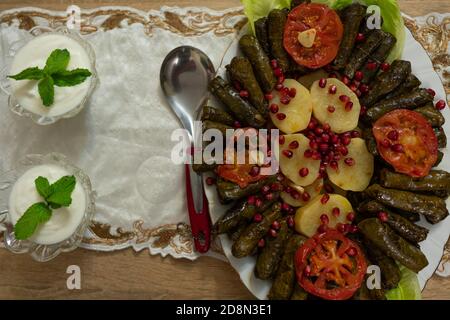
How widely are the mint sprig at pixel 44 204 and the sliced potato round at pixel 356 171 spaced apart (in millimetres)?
1827

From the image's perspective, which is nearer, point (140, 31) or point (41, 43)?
point (41, 43)

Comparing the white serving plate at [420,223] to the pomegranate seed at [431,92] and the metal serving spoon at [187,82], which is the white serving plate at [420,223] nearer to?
the pomegranate seed at [431,92]

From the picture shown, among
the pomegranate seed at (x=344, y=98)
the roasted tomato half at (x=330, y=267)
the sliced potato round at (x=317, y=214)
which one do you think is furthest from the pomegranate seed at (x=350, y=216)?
the pomegranate seed at (x=344, y=98)

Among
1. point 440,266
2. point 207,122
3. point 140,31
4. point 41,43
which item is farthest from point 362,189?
point 41,43

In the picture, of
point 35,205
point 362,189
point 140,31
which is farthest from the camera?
point 140,31

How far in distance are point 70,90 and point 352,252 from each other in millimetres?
2276

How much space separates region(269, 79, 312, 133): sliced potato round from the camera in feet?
10.5

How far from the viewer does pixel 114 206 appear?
11.3ft

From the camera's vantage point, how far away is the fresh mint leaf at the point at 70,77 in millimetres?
3150

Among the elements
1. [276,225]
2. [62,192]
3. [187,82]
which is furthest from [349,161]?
[62,192]

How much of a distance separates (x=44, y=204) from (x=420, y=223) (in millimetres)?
2645

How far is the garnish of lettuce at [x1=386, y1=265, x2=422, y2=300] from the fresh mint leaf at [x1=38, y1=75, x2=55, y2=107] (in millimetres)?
2726

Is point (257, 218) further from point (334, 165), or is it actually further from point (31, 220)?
point (31, 220)

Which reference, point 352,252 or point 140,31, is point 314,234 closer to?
point 352,252
